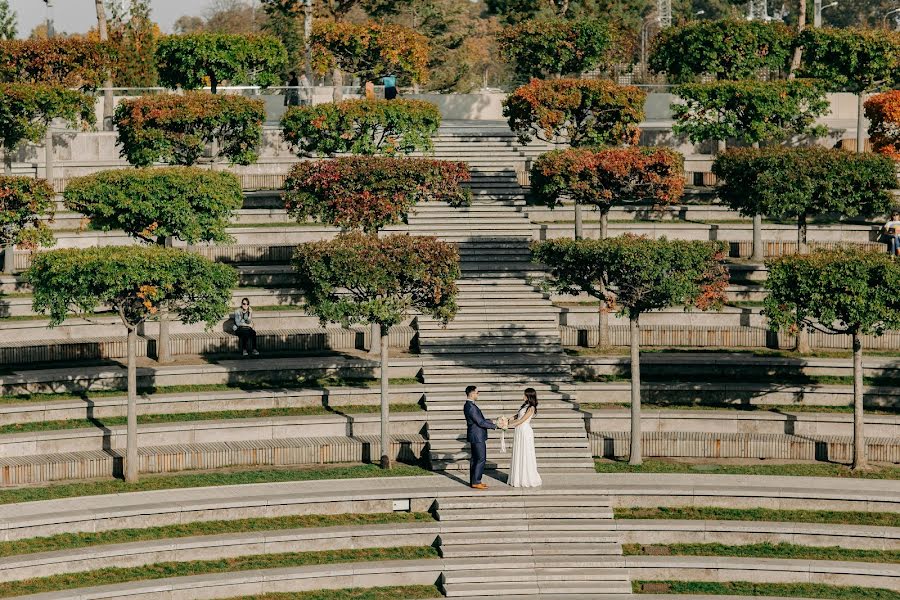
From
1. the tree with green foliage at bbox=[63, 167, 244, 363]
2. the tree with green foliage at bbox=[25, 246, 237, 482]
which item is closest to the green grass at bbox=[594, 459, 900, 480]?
the tree with green foliage at bbox=[25, 246, 237, 482]

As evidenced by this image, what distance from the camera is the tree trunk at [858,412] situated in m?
34.5

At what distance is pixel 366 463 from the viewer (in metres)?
35.3

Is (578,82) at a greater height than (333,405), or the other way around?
(578,82)

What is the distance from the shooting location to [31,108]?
44.6m

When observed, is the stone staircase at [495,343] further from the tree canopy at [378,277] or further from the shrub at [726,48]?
the shrub at [726,48]

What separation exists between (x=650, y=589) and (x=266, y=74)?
24.9m

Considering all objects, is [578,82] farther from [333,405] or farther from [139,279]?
[139,279]

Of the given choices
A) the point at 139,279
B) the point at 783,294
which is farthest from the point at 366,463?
the point at 783,294

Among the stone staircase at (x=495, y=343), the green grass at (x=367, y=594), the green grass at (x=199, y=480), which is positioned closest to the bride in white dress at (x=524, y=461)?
the stone staircase at (x=495, y=343)

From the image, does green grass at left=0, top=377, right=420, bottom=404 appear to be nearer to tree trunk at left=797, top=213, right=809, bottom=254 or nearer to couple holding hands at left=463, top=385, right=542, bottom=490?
couple holding hands at left=463, top=385, right=542, bottom=490

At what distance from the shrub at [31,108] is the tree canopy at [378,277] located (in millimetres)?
13385

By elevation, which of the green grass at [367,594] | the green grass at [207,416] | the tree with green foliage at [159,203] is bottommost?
the green grass at [367,594]

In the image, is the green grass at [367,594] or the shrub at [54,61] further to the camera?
the shrub at [54,61]

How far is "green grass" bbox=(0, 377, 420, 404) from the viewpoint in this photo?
36.3 m
